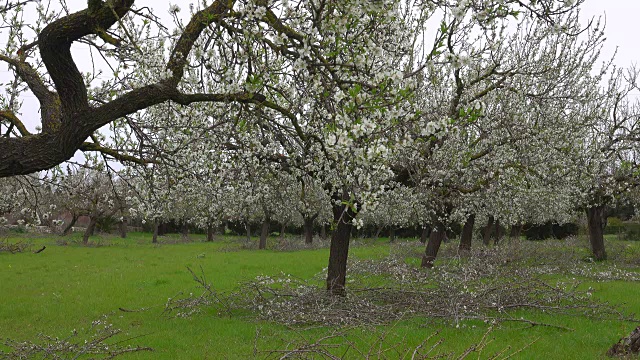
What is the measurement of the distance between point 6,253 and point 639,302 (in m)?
24.9

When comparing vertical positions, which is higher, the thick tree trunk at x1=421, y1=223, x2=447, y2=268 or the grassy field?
the thick tree trunk at x1=421, y1=223, x2=447, y2=268

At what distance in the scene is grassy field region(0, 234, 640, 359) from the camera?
771cm

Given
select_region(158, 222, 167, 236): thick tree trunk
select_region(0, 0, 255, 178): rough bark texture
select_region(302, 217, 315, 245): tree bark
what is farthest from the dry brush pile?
select_region(158, 222, 167, 236): thick tree trunk

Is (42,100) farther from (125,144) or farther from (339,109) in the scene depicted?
(339,109)

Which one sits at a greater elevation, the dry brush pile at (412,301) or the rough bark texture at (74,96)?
the rough bark texture at (74,96)

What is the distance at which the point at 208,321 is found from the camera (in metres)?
9.84

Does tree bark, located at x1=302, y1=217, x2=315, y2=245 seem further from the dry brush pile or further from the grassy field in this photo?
the dry brush pile

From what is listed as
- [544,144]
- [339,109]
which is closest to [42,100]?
[339,109]

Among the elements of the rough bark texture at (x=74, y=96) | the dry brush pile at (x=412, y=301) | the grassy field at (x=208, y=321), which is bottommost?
the grassy field at (x=208, y=321)

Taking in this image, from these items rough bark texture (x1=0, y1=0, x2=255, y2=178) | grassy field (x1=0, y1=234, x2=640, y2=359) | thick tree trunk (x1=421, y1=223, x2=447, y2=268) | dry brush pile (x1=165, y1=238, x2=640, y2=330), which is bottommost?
grassy field (x1=0, y1=234, x2=640, y2=359)

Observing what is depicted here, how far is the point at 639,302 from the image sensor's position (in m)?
11.2

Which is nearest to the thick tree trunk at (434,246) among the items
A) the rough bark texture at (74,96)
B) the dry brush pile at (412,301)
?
the dry brush pile at (412,301)

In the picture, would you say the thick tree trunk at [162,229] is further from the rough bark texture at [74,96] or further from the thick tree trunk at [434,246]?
the rough bark texture at [74,96]

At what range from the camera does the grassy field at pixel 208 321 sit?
303 inches
